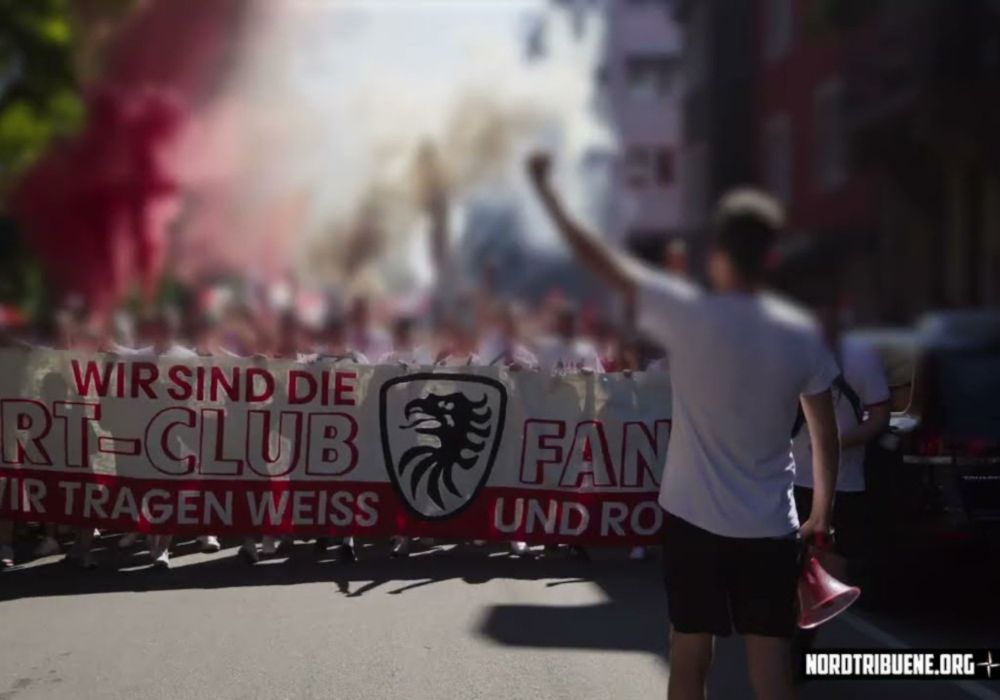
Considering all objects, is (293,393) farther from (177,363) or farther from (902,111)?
(902,111)

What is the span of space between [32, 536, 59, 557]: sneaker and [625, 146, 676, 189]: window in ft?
147

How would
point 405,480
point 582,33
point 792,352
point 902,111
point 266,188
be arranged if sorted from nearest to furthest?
point 792,352
point 405,480
point 902,111
point 266,188
point 582,33

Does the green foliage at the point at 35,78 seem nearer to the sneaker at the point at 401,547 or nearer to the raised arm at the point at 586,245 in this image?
the sneaker at the point at 401,547

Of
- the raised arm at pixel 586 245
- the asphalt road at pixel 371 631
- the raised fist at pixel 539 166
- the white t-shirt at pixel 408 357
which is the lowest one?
the asphalt road at pixel 371 631

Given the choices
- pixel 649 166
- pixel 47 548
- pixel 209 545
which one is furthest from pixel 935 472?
pixel 649 166

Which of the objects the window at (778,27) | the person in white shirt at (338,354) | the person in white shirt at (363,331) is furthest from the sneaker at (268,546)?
the window at (778,27)

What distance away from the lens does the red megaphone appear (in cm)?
507

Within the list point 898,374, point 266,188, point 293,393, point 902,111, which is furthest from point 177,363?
point 266,188

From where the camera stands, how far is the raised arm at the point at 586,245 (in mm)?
4426

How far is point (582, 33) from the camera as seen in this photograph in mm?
39312

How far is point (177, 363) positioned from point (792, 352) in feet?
21.7

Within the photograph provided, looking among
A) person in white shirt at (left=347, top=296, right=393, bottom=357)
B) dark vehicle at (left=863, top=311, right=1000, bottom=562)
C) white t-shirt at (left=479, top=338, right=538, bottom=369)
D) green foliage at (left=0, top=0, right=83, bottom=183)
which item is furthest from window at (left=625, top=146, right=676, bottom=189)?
dark vehicle at (left=863, top=311, right=1000, bottom=562)

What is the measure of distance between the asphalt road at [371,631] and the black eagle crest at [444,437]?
1.83ft

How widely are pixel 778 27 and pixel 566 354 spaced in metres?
23.6
